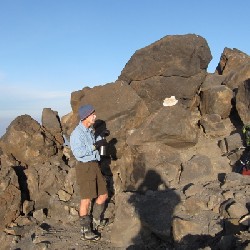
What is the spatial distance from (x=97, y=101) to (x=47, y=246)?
324 inches

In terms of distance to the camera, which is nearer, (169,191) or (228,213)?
(228,213)

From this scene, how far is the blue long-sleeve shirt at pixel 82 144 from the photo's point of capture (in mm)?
9344

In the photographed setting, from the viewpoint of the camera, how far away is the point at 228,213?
8469 millimetres

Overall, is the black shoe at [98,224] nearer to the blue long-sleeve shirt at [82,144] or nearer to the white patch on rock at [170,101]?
the blue long-sleeve shirt at [82,144]

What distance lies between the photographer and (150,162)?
14.6 metres

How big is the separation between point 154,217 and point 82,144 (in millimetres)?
2845

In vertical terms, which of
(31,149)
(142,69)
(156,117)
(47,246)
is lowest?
(47,246)

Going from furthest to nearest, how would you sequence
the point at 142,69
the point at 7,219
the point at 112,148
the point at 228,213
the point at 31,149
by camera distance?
1. the point at 142,69
2. the point at 31,149
3. the point at 112,148
4. the point at 7,219
5. the point at 228,213

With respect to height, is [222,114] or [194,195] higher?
[222,114]

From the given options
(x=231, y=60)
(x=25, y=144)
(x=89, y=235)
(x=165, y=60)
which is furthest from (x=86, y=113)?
(x=231, y=60)

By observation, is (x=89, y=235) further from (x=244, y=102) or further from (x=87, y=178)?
(x=244, y=102)

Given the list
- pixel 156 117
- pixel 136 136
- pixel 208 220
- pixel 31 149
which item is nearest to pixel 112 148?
pixel 136 136

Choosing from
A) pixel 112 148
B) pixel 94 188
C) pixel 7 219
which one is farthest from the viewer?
pixel 112 148

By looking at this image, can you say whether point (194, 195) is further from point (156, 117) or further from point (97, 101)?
point (97, 101)
